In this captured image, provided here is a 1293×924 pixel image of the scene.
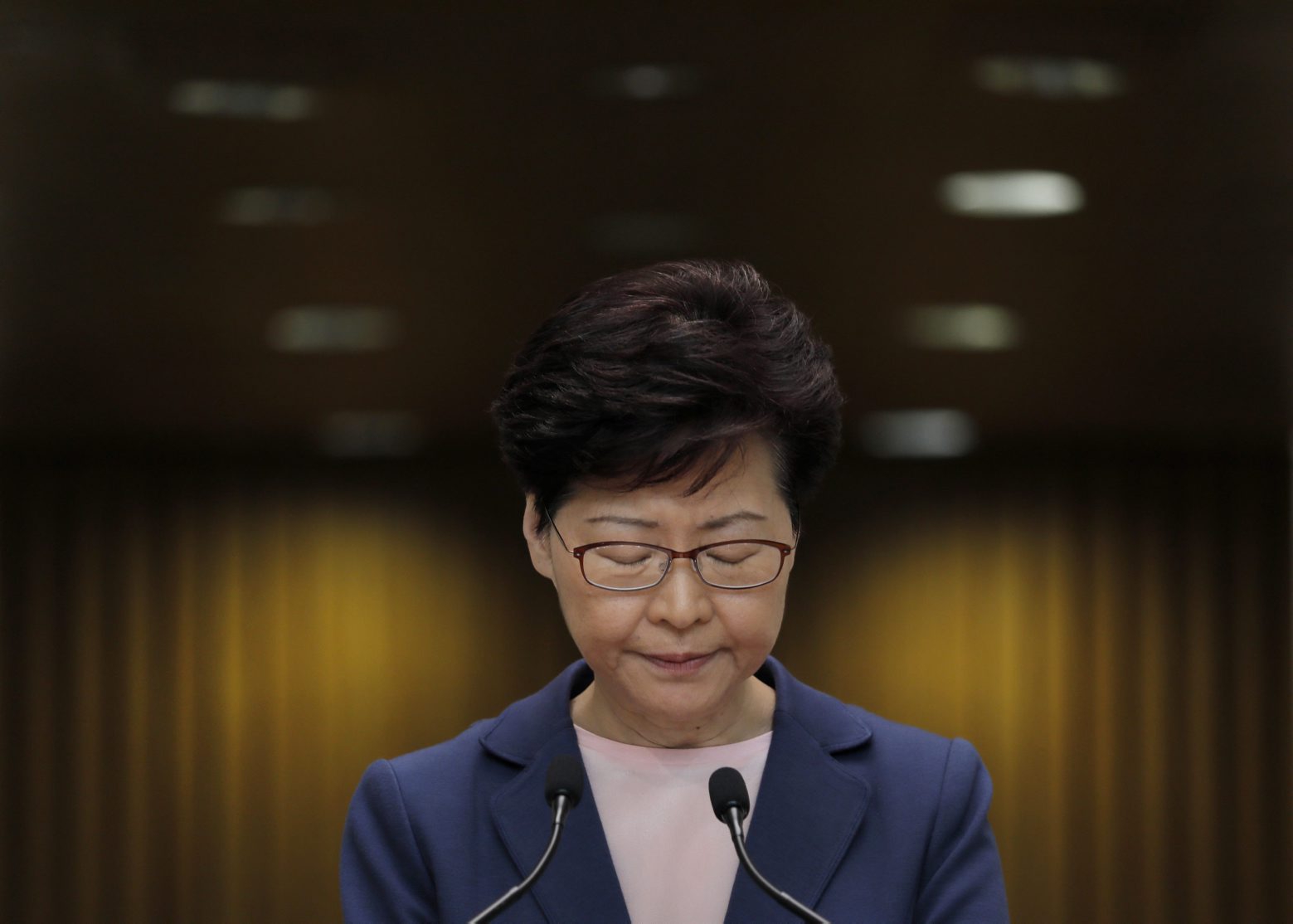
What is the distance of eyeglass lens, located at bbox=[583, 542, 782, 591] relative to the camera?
4.20ft

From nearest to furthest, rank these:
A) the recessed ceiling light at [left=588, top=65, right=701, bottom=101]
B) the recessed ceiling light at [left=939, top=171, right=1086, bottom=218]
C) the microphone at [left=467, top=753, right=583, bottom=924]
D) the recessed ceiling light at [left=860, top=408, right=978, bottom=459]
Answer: the microphone at [left=467, top=753, right=583, bottom=924] < the recessed ceiling light at [left=588, top=65, right=701, bottom=101] < the recessed ceiling light at [left=939, top=171, right=1086, bottom=218] < the recessed ceiling light at [left=860, top=408, right=978, bottom=459]

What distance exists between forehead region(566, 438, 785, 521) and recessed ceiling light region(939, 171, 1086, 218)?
9.16 ft

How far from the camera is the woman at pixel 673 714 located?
50.0 inches

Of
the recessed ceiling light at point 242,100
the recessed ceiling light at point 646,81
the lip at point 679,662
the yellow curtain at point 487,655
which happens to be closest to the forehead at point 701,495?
the lip at point 679,662

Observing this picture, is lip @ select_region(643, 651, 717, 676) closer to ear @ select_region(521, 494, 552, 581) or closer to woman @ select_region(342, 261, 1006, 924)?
woman @ select_region(342, 261, 1006, 924)

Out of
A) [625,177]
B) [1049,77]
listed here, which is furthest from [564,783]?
[625,177]

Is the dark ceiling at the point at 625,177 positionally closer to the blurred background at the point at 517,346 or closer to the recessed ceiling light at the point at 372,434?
the blurred background at the point at 517,346

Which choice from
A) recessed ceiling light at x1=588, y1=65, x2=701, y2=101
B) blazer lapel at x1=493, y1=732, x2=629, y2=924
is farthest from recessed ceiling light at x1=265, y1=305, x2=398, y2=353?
blazer lapel at x1=493, y1=732, x2=629, y2=924

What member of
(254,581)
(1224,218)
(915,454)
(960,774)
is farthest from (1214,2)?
(254,581)

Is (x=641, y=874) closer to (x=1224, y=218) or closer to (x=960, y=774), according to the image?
(x=960, y=774)

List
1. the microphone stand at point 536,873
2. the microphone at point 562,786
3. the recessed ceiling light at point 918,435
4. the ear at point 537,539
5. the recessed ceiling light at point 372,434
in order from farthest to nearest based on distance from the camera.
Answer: the recessed ceiling light at point 918,435, the recessed ceiling light at point 372,434, the ear at point 537,539, the microphone at point 562,786, the microphone stand at point 536,873

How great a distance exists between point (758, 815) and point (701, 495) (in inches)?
12.6

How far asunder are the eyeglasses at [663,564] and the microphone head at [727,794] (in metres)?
0.18

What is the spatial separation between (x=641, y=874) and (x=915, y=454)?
21.1 feet
